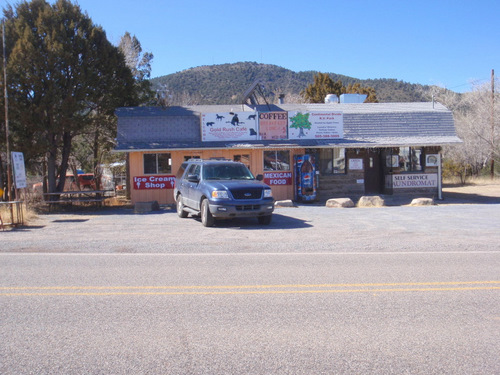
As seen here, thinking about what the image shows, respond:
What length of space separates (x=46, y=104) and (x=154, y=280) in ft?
45.0

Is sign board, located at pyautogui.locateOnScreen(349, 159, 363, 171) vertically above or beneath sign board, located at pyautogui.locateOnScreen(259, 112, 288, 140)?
beneath

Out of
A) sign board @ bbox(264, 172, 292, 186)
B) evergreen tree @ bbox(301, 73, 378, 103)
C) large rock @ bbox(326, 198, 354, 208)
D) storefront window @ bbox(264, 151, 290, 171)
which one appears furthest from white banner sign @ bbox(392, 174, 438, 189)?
evergreen tree @ bbox(301, 73, 378, 103)

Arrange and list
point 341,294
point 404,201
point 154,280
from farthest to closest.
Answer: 1. point 404,201
2. point 154,280
3. point 341,294

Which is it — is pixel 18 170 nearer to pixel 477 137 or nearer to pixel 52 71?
pixel 52 71

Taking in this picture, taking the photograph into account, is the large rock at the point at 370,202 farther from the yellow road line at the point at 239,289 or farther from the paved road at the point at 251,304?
the yellow road line at the point at 239,289

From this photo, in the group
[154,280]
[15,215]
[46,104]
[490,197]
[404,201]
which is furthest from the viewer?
[490,197]

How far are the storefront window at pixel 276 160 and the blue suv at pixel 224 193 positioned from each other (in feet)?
22.1

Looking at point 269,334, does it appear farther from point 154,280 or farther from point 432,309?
point 154,280

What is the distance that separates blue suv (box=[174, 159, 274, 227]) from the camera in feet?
41.0

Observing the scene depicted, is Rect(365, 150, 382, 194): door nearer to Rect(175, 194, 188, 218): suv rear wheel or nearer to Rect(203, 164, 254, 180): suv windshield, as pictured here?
Rect(203, 164, 254, 180): suv windshield

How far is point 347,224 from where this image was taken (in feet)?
43.4

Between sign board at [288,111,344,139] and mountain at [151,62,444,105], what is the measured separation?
41227 mm

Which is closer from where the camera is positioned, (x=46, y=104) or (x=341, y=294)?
(x=341, y=294)

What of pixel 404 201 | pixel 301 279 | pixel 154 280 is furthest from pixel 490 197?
pixel 154 280
